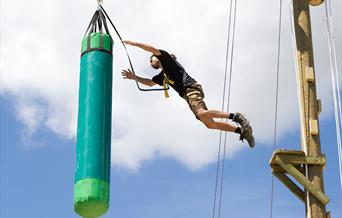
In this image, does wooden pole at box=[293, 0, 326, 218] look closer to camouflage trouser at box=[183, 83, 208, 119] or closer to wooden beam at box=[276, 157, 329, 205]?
wooden beam at box=[276, 157, 329, 205]

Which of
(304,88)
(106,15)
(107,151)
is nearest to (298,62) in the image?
(304,88)

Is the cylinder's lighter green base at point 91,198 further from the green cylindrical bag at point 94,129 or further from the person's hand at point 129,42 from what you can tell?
the person's hand at point 129,42

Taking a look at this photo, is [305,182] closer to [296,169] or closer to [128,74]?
[296,169]

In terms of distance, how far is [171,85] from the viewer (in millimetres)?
7824

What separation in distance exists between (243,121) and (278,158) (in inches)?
20.7

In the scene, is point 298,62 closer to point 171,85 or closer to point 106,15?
point 171,85

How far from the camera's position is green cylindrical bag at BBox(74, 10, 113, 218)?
5648 millimetres

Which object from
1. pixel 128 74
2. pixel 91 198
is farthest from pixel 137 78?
pixel 91 198

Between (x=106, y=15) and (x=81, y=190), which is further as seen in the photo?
(x=106, y=15)

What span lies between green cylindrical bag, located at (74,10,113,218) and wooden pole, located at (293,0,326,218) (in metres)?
2.45

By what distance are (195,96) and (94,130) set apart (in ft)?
6.69

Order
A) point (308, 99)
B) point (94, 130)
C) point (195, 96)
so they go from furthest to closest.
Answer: point (308, 99)
point (195, 96)
point (94, 130)

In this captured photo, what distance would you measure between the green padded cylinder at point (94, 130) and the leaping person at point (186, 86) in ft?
3.88

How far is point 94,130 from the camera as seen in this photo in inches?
230
